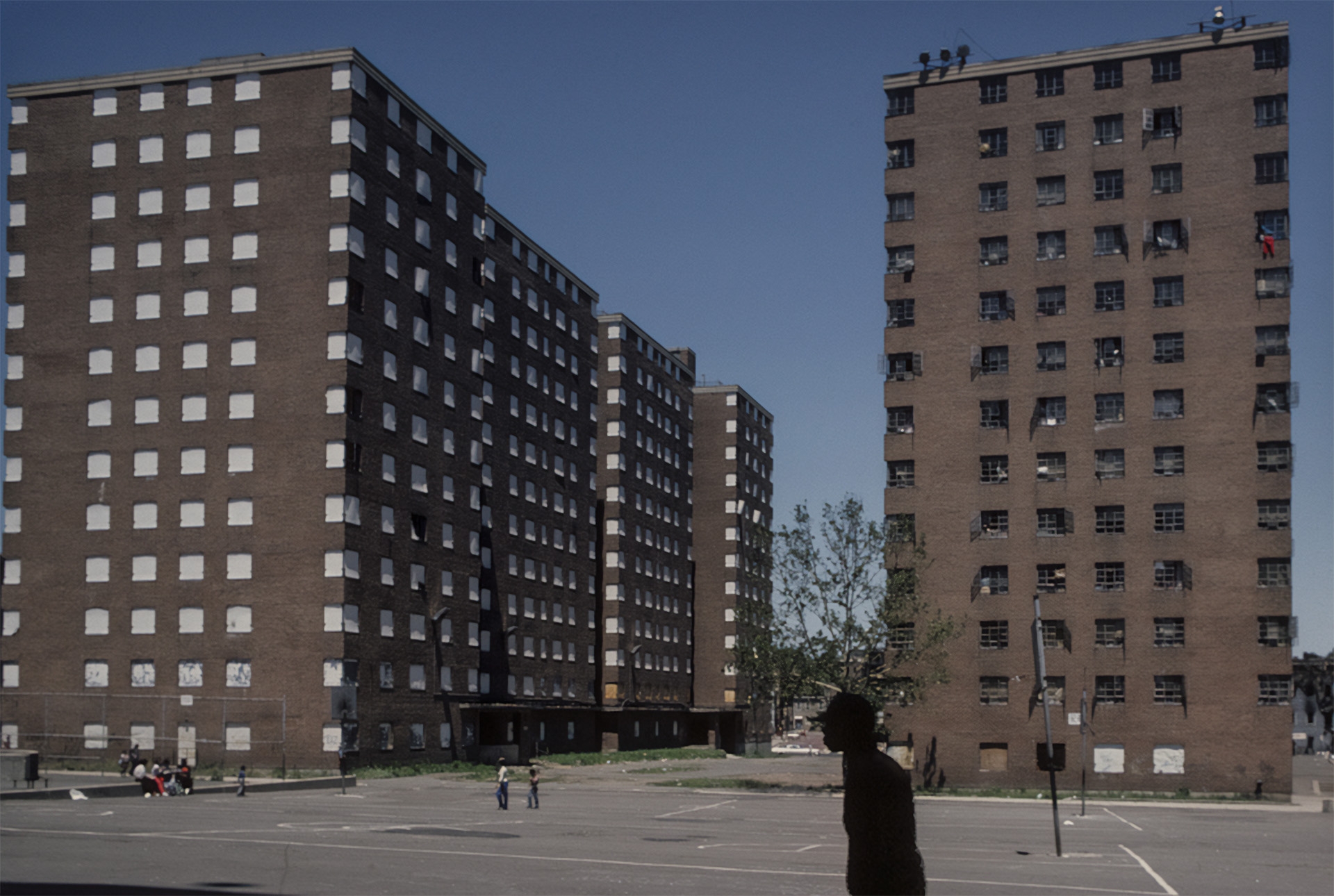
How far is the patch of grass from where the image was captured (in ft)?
328

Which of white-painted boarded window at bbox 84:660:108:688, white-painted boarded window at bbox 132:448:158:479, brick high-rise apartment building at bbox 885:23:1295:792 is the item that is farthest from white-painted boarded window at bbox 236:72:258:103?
brick high-rise apartment building at bbox 885:23:1295:792

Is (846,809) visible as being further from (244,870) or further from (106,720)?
(106,720)

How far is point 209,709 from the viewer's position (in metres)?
72.2

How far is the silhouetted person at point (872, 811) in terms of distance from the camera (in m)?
7.21

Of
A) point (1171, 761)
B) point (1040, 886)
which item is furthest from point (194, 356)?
point (1040, 886)

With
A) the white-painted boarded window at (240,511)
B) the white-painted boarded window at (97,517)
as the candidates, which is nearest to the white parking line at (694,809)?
the white-painted boarded window at (240,511)

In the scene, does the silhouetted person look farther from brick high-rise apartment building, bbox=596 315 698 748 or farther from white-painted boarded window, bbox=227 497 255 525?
brick high-rise apartment building, bbox=596 315 698 748

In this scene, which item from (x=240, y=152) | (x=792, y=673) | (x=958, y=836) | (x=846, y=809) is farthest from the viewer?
(x=240, y=152)

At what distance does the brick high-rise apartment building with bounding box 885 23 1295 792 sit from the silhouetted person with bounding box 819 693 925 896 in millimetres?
69885

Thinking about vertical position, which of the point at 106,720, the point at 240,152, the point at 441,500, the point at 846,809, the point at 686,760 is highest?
the point at 240,152

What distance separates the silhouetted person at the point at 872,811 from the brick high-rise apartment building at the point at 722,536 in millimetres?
139039

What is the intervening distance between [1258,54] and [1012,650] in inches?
1371

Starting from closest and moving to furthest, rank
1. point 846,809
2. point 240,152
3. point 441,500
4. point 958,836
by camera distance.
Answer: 1. point 846,809
2. point 958,836
3. point 240,152
4. point 441,500

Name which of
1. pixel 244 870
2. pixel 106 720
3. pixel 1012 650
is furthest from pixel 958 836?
pixel 106 720
